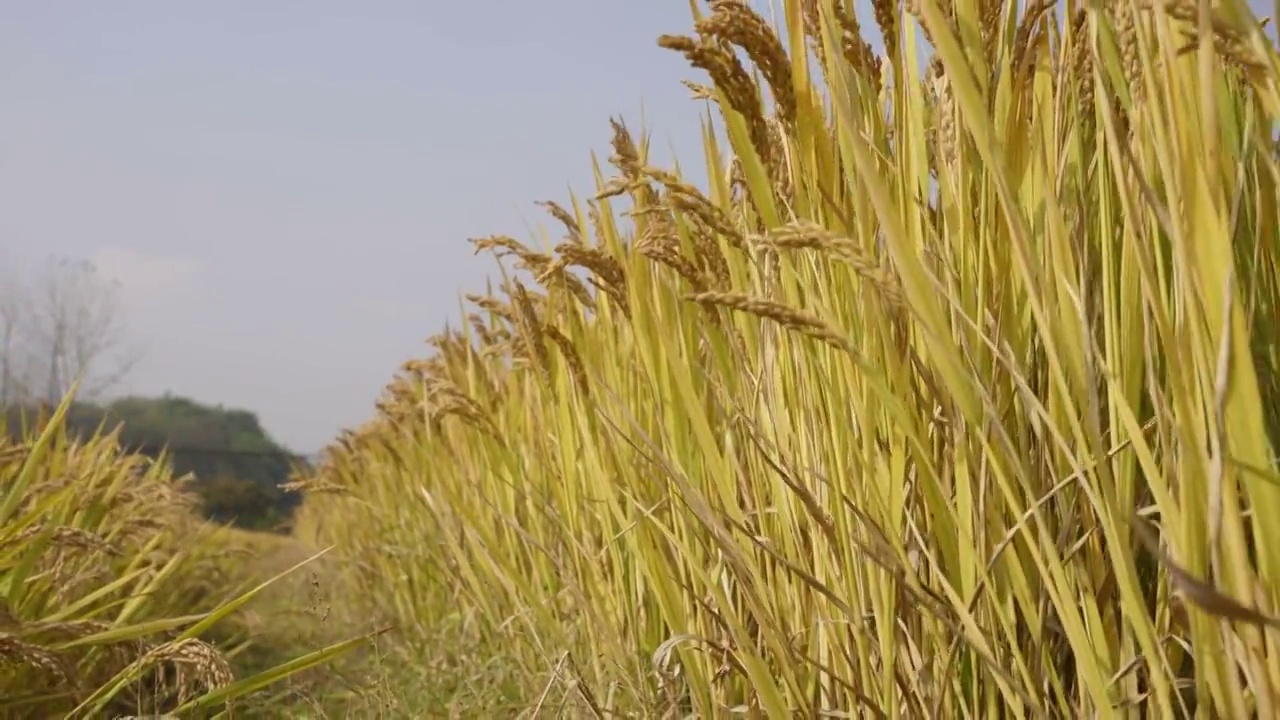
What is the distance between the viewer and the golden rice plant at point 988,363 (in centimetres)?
69

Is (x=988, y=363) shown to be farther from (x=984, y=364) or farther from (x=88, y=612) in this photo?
(x=88, y=612)

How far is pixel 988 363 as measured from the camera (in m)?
0.98

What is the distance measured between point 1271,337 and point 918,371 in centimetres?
32

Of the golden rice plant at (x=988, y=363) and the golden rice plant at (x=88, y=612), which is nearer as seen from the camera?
the golden rice plant at (x=988, y=363)

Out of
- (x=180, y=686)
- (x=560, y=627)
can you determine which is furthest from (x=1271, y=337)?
(x=180, y=686)

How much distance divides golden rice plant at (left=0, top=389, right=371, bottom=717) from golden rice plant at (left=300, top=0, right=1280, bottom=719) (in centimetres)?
79

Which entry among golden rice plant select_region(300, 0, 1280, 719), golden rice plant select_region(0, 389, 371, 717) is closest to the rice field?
golden rice plant select_region(300, 0, 1280, 719)

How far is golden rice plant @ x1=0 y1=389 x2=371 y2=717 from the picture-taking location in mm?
1601

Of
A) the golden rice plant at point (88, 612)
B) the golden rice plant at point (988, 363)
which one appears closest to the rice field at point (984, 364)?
the golden rice plant at point (988, 363)

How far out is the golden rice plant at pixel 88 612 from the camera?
160 centimetres

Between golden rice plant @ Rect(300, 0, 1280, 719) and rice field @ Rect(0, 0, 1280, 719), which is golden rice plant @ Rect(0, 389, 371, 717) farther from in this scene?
golden rice plant @ Rect(300, 0, 1280, 719)

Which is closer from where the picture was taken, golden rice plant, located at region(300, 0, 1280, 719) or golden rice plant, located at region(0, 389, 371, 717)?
golden rice plant, located at region(300, 0, 1280, 719)

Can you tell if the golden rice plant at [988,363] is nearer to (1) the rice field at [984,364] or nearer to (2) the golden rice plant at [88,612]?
(1) the rice field at [984,364]

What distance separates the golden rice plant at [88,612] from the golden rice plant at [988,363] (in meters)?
0.79
